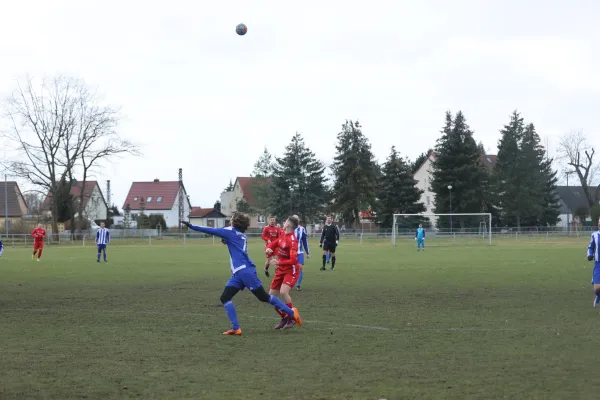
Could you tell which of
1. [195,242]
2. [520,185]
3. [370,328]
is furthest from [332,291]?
[520,185]

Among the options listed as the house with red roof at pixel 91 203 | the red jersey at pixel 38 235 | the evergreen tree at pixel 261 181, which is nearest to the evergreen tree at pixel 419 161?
the evergreen tree at pixel 261 181

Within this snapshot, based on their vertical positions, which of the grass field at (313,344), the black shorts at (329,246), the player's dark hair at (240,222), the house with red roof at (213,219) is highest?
the house with red roof at (213,219)

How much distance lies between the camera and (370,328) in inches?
483

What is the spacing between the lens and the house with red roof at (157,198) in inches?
4670

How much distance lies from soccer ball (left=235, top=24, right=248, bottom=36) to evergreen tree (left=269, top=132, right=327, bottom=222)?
6857 cm

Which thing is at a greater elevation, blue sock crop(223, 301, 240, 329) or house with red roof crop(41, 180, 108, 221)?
Answer: house with red roof crop(41, 180, 108, 221)

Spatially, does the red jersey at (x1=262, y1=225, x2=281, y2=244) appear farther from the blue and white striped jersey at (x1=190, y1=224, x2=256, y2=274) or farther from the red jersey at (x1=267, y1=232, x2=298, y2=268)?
the blue and white striped jersey at (x1=190, y1=224, x2=256, y2=274)

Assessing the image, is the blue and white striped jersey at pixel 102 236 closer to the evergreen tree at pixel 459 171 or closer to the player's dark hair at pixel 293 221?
the player's dark hair at pixel 293 221

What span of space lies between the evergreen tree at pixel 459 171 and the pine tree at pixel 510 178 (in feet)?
14.7

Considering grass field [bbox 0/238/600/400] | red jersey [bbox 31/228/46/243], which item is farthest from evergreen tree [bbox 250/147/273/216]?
grass field [bbox 0/238/600/400]

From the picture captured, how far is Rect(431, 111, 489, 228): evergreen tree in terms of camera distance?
82.4m

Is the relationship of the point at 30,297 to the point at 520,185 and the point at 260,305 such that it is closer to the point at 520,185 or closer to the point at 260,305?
the point at 260,305

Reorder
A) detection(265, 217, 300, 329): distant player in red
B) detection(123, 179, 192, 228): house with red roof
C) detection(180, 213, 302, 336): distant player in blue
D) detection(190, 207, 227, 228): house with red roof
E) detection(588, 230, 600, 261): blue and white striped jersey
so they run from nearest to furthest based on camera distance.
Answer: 1. detection(180, 213, 302, 336): distant player in blue
2. detection(265, 217, 300, 329): distant player in red
3. detection(588, 230, 600, 261): blue and white striped jersey
4. detection(123, 179, 192, 228): house with red roof
5. detection(190, 207, 227, 228): house with red roof

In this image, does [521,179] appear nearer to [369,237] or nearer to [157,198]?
[369,237]
